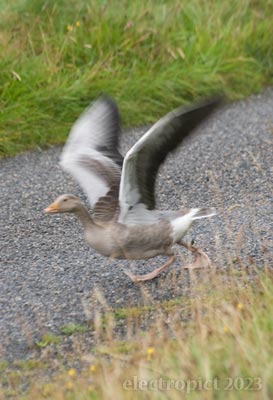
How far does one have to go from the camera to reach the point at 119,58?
10.4 meters

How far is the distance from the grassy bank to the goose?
557 mm

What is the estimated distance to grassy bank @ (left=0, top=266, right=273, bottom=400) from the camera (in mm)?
4266

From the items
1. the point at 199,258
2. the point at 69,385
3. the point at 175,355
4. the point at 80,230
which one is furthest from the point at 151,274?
the point at 69,385

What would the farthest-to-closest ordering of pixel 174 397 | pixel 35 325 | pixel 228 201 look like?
1. pixel 228 201
2. pixel 35 325
3. pixel 174 397

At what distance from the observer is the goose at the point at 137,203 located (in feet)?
19.3

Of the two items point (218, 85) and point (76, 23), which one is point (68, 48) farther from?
point (218, 85)

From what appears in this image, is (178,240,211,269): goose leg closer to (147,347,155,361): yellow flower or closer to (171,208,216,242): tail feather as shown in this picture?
(171,208,216,242): tail feather

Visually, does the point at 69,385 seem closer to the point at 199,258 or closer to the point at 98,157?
the point at 199,258

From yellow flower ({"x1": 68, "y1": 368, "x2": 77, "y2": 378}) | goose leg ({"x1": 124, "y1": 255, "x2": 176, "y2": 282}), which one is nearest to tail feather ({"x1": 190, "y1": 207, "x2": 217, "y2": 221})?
goose leg ({"x1": 124, "y1": 255, "x2": 176, "y2": 282})

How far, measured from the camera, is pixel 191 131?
591 cm

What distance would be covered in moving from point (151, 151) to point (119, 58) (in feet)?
15.0

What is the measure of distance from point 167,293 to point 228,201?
5.93 ft

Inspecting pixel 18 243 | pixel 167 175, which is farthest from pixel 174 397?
pixel 167 175

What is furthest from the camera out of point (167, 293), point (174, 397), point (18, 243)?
point (18, 243)
